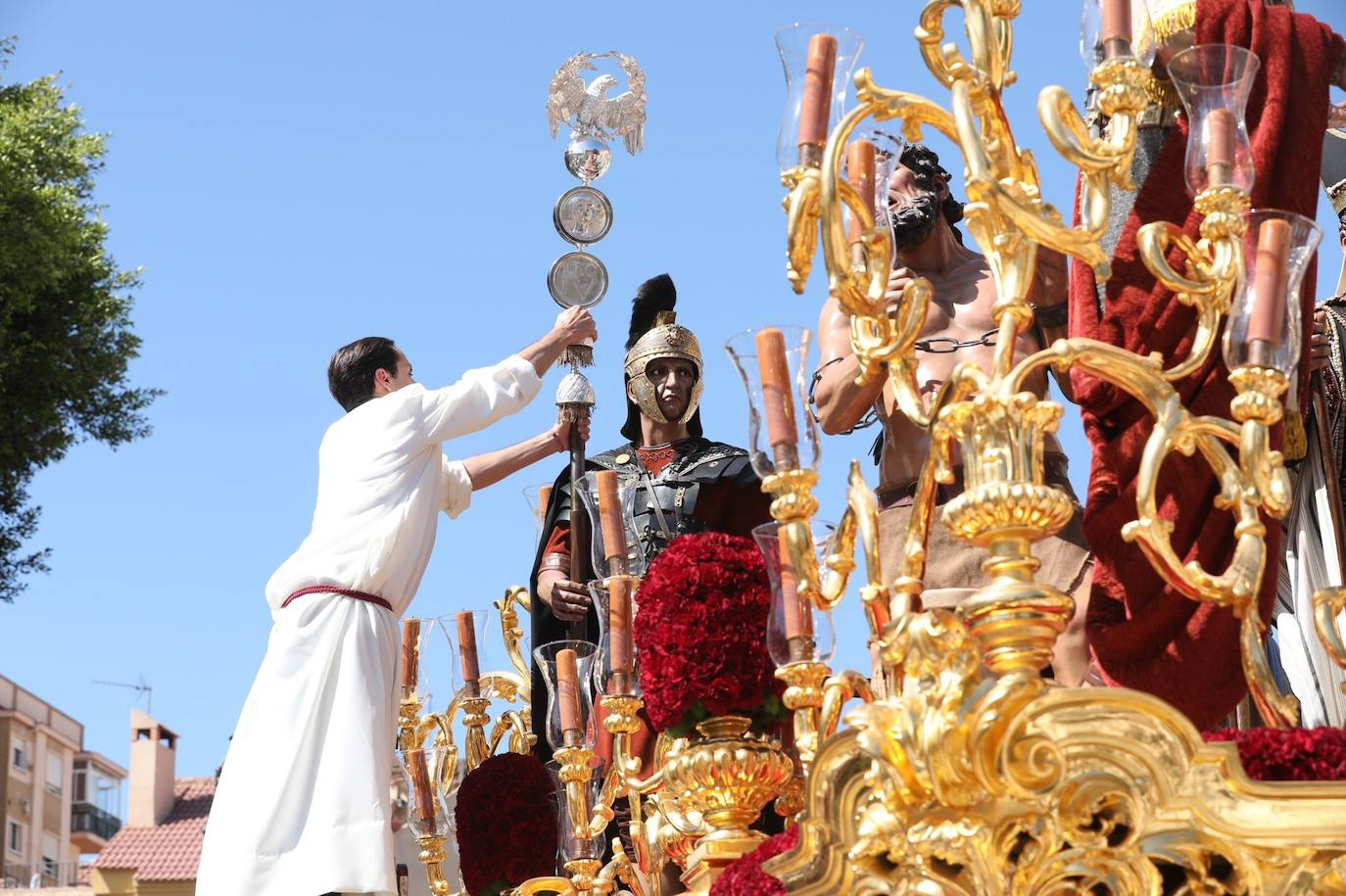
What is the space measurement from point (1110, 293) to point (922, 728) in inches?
59.5

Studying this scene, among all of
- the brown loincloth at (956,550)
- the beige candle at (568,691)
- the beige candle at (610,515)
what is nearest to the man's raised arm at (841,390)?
the brown loincloth at (956,550)

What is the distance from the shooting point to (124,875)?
26062mm

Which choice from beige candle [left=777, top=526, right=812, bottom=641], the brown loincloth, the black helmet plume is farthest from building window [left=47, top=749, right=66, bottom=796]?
beige candle [left=777, top=526, right=812, bottom=641]

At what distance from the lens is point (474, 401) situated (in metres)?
6.20

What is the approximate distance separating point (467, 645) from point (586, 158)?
6.30ft

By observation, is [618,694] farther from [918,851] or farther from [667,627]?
[918,851]

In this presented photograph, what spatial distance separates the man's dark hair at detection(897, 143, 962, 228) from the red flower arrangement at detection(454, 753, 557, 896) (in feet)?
7.08

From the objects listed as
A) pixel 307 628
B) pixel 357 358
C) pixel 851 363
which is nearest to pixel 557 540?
pixel 357 358

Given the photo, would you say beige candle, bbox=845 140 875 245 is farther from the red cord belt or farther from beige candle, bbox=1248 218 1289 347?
the red cord belt

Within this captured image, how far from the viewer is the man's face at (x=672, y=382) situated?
7.68m

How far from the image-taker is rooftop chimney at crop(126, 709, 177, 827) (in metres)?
33.8

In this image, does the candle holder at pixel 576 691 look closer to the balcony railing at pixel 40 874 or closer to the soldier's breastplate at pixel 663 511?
the soldier's breastplate at pixel 663 511

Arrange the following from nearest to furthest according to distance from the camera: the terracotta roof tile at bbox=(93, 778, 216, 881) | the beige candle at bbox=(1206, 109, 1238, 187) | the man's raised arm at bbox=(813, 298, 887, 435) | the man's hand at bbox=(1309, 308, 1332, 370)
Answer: the beige candle at bbox=(1206, 109, 1238, 187), the man's raised arm at bbox=(813, 298, 887, 435), the man's hand at bbox=(1309, 308, 1332, 370), the terracotta roof tile at bbox=(93, 778, 216, 881)

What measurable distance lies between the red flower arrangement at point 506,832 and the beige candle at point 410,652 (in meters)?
0.61
